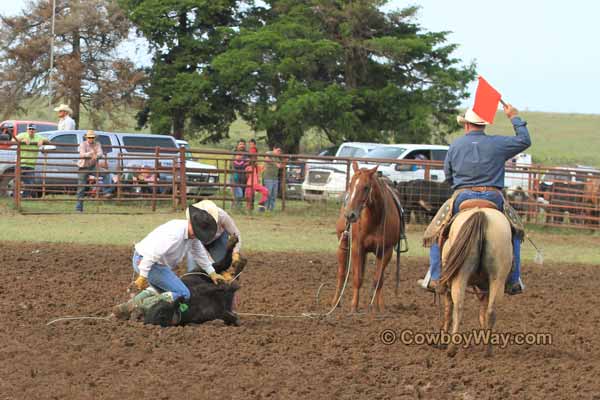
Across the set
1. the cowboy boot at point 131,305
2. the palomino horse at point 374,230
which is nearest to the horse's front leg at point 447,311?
the palomino horse at point 374,230

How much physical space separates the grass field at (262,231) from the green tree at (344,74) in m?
12.7

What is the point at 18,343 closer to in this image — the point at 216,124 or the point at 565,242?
the point at 565,242

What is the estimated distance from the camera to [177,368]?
21.1ft

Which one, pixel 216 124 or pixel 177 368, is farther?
pixel 216 124

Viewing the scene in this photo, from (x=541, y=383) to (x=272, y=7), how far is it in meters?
30.7

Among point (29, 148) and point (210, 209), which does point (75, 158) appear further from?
point (210, 209)

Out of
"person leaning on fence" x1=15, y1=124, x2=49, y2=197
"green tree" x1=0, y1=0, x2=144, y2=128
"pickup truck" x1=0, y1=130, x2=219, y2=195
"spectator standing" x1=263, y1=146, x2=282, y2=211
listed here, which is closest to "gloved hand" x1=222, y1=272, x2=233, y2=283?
"pickup truck" x1=0, y1=130, x2=219, y2=195

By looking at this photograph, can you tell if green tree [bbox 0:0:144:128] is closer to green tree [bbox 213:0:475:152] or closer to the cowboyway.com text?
green tree [bbox 213:0:475:152]

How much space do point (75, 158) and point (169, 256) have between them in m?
10.9

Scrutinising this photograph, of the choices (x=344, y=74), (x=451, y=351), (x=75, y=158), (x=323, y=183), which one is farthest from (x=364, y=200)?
(x=344, y=74)

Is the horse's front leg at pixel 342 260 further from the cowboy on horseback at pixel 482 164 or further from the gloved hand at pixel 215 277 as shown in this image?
the cowboy on horseback at pixel 482 164

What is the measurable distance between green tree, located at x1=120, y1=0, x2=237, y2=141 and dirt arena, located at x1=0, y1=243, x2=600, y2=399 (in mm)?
24205

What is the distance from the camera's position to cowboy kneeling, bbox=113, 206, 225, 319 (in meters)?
7.76

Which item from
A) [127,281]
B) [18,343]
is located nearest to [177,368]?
[18,343]
